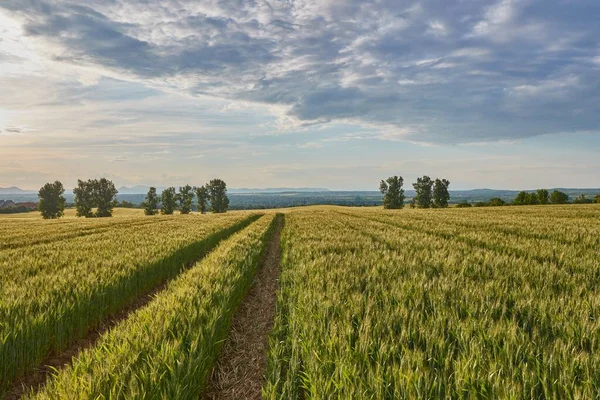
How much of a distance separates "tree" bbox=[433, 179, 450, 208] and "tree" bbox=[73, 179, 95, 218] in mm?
116018

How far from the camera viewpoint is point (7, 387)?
15.6ft

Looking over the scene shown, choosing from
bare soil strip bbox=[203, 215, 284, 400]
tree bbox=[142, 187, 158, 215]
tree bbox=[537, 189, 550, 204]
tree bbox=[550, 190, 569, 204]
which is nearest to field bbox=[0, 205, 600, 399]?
bare soil strip bbox=[203, 215, 284, 400]

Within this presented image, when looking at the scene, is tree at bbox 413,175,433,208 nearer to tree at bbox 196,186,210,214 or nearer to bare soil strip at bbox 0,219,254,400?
tree at bbox 196,186,210,214

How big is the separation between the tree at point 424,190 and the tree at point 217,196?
7259cm

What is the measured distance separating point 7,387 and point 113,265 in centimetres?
516

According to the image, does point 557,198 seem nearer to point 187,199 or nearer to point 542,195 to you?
point 542,195

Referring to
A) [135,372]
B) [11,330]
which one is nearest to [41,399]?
[135,372]

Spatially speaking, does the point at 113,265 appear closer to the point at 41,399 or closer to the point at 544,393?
the point at 41,399

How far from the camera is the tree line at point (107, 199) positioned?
9362 cm

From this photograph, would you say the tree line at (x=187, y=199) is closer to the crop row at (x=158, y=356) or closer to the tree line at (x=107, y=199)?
the tree line at (x=107, y=199)

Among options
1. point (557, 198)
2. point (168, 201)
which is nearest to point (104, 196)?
point (168, 201)

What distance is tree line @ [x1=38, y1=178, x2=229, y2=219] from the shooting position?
93625 mm

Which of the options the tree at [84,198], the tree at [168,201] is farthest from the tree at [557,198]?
the tree at [84,198]

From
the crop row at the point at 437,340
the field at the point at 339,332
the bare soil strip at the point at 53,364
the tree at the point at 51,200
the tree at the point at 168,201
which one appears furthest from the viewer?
the tree at the point at 168,201
